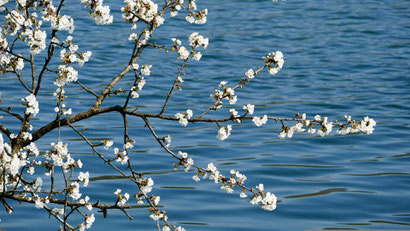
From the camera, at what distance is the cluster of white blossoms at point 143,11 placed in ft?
14.3

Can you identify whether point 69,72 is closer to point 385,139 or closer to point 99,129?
point 99,129

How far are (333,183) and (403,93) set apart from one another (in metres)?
5.45

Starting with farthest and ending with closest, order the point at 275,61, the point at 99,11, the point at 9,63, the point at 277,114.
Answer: the point at 277,114 → the point at 9,63 → the point at 275,61 → the point at 99,11

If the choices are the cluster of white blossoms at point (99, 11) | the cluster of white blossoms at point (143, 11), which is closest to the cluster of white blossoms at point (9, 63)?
the cluster of white blossoms at point (99, 11)

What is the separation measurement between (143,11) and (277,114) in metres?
6.25

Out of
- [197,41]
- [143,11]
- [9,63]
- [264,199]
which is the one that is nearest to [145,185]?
[264,199]

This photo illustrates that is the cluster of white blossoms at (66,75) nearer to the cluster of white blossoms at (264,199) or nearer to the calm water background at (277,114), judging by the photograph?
the cluster of white blossoms at (264,199)

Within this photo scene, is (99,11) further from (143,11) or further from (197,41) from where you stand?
(197,41)

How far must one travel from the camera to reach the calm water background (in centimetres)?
661

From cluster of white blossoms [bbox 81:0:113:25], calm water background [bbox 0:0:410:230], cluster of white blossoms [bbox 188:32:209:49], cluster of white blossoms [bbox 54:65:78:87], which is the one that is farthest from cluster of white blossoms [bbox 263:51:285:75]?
calm water background [bbox 0:0:410:230]

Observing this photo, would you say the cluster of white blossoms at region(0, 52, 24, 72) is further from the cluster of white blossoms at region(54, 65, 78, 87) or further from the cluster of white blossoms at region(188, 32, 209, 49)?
the cluster of white blossoms at region(188, 32, 209, 49)

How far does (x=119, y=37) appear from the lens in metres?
16.0

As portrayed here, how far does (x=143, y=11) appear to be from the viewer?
14.4 feet

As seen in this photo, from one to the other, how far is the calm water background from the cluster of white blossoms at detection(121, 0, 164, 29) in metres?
2.28
